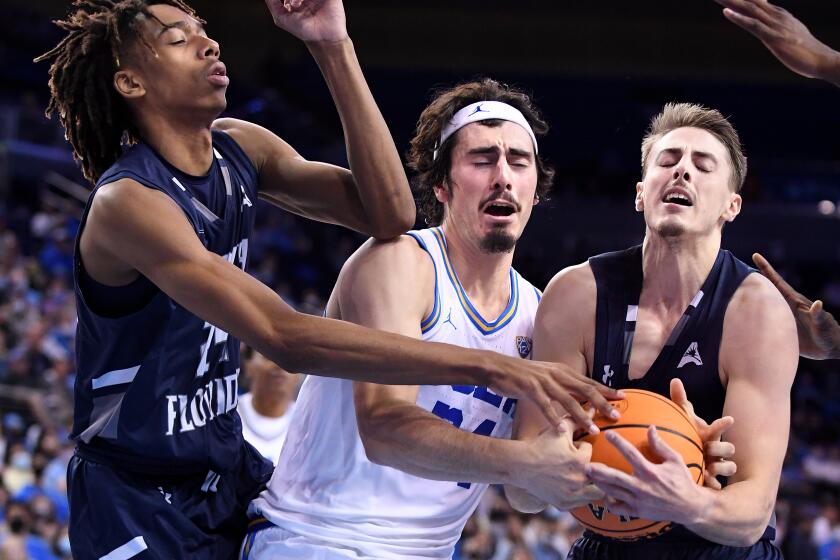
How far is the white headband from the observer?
394 centimetres

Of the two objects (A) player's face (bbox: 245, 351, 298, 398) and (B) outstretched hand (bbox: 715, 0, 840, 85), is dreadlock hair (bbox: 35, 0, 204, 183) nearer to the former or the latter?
(B) outstretched hand (bbox: 715, 0, 840, 85)

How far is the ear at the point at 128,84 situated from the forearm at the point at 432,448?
4.09ft

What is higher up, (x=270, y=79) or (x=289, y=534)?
(x=270, y=79)

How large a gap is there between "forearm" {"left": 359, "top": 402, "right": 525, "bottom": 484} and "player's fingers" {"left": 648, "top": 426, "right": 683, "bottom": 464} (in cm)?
37

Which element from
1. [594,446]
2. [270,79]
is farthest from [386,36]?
[594,446]

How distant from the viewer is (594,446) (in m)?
3.09

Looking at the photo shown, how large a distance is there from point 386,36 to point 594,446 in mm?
18083

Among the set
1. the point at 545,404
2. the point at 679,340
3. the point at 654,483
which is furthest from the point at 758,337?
the point at 545,404

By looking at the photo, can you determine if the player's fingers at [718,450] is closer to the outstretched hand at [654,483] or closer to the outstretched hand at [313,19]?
the outstretched hand at [654,483]

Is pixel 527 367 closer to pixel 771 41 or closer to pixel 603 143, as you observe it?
pixel 771 41

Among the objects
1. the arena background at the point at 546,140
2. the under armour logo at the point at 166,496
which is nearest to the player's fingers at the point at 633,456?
the under armour logo at the point at 166,496

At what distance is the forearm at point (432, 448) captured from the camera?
10.2 feet

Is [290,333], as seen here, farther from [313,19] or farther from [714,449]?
[714,449]

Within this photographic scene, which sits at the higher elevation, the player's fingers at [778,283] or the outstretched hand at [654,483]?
the player's fingers at [778,283]
